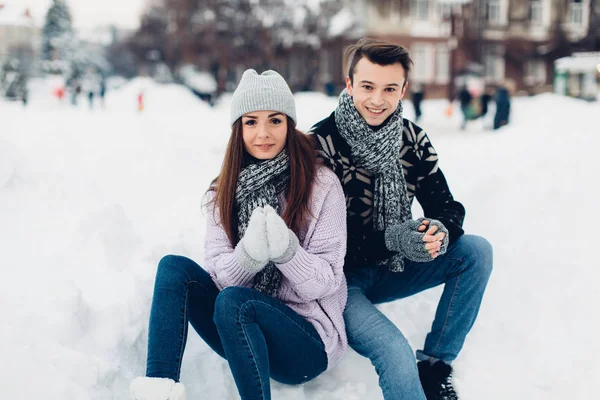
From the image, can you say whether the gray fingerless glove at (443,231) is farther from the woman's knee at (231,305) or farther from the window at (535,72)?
the window at (535,72)

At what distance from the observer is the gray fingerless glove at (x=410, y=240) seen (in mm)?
2586

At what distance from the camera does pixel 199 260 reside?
3695mm

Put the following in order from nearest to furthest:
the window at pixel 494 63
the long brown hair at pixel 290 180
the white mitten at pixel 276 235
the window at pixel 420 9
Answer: the white mitten at pixel 276 235 < the long brown hair at pixel 290 180 < the window at pixel 420 9 < the window at pixel 494 63

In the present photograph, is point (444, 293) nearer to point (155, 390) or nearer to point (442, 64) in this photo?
point (155, 390)

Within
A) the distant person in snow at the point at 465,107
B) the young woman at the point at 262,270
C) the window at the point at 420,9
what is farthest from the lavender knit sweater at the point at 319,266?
the window at the point at 420,9

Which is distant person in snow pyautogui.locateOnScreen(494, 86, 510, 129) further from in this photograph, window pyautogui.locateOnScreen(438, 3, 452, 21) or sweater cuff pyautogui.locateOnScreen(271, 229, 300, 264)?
window pyautogui.locateOnScreen(438, 3, 452, 21)

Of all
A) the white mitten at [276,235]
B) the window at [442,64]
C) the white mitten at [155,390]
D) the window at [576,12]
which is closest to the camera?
the white mitten at [155,390]

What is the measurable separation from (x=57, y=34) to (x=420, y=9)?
2968 cm

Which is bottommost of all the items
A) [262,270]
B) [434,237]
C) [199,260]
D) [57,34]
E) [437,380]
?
[437,380]

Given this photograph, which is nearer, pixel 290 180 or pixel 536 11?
pixel 290 180

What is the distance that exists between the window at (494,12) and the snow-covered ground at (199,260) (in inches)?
1085

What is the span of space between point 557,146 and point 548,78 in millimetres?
29232

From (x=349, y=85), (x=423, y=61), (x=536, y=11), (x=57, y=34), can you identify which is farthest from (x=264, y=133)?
(x=57, y=34)

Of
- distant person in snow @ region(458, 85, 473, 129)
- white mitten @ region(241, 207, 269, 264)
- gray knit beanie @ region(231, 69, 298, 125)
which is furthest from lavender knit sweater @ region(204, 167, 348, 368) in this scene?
distant person in snow @ region(458, 85, 473, 129)
